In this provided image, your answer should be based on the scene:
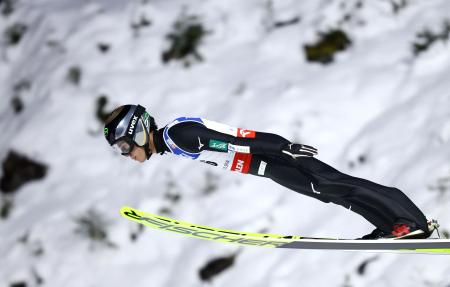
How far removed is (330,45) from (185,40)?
2.57 meters

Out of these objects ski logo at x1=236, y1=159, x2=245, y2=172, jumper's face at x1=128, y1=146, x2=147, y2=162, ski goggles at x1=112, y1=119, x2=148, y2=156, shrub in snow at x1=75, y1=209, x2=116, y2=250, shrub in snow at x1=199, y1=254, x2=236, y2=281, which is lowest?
jumper's face at x1=128, y1=146, x2=147, y2=162

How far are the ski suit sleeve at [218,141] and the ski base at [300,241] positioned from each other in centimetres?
104

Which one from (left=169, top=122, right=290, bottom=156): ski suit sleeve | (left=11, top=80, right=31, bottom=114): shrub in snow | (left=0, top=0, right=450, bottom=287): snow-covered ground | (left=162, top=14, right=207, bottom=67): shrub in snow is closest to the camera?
(left=169, top=122, right=290, bottom=156): ski suit sleeve

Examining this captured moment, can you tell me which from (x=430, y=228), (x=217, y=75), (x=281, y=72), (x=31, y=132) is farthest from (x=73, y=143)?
(x=430, y=228)

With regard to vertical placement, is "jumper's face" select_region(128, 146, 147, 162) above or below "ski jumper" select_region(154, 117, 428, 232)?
below

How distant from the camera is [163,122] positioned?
12305 millimetres

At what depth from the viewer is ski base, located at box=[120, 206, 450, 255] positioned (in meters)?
7.08

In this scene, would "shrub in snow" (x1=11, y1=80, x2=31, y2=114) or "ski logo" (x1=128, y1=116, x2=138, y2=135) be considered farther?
"shrub in snow" (x1=11, y1=80, x2=31, y2=114)

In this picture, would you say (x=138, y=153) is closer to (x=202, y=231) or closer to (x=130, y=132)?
(x=130, y=132)

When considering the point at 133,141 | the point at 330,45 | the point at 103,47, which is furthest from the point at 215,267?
the point at 103,47

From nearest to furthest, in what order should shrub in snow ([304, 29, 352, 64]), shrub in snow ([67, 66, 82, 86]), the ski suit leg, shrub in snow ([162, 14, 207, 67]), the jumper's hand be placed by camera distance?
the jumper's hand, the ski suit leg, shrub in snow ([304, 29, 352, 64]), shrub in snow ([162, 14, 207, 67]), shrub in snow ([67, 66, 82, 86])

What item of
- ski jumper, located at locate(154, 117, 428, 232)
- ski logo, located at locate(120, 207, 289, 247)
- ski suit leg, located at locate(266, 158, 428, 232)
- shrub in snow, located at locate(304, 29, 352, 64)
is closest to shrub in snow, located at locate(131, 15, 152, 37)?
shrub in snow, located at locate(304, 29, 352, 64)

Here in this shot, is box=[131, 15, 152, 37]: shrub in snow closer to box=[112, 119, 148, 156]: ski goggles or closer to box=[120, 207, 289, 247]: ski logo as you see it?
box=[120, 207, 289, 247]: ski logo

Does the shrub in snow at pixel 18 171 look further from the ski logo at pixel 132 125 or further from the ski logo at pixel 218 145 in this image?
the ski logo at pixel 218 145
